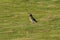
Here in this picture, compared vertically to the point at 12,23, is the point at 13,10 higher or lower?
lower

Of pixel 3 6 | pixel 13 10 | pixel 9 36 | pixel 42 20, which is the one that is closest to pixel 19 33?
pixel 9 36

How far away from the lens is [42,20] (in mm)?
25500

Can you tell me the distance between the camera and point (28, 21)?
2534cm

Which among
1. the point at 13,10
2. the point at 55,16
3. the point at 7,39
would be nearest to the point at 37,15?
the point at 55,16

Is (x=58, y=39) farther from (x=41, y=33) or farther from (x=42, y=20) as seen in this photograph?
(x=42, y=20)

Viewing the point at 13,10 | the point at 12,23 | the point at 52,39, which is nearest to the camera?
the point at 52,39

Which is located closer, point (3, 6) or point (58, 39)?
point (58, 39)

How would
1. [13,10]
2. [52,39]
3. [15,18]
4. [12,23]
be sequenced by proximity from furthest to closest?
[13,10] → [15,18] → [12,23] → [52,39]

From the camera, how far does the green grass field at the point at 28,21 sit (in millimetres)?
20562

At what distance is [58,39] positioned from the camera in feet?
63.9

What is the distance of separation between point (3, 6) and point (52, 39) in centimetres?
1473

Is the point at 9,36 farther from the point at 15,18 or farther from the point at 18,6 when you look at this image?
the point at 18,6

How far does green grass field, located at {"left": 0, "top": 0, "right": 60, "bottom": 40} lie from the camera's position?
20562 millimetres

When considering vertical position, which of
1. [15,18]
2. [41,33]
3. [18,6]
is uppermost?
[41,33]
